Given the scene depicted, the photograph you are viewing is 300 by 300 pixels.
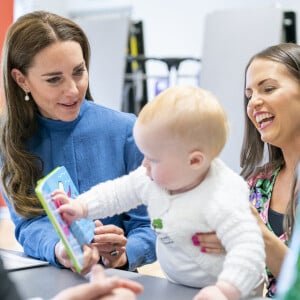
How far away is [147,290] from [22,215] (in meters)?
0.53

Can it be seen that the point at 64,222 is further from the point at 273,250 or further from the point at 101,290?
the point at 273,250

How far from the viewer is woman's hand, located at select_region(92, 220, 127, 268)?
141 centimetres

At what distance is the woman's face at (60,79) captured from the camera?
5.41 feet

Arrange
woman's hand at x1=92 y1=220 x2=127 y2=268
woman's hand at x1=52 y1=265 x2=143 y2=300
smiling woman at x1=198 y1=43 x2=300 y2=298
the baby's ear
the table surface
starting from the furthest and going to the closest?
smiling woman at x1=198 y1=43 x2=300 y2=298 → woman's hand at x1=92 y1=220 x2=127 y2=268 → the table surface → the baby's ear → woman's hand at x1=52 y1=265 x2=143 y2=300

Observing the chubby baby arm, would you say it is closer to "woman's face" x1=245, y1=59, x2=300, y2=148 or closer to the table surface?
the table surface

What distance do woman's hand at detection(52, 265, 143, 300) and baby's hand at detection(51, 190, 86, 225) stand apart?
0.69ft

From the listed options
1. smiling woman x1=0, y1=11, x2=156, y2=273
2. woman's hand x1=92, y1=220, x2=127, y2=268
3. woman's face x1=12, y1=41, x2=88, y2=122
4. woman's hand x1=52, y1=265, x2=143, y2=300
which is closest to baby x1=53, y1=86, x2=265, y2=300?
woman's hand x1=52, y1=265, x2=143, y2=300

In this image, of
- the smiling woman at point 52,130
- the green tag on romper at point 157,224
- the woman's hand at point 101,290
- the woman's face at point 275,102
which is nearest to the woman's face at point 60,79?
the smiling woman at point 52,130

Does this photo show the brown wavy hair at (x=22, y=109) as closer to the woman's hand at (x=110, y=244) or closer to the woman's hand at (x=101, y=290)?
the woman's hand at (x=110, y=244)

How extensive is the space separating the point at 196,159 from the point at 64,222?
0.29 metres

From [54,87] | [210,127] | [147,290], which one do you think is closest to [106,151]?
[54,87]

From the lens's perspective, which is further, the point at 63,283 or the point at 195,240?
the point at 63,283

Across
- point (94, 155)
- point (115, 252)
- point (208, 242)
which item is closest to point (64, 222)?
point (208, 242)

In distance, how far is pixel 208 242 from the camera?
109 cm
